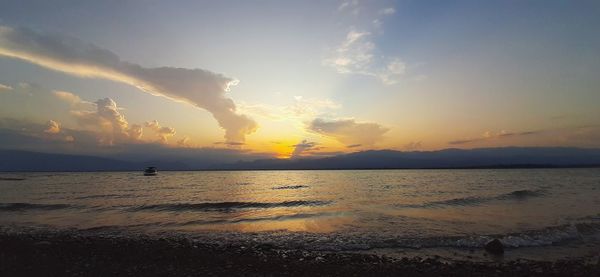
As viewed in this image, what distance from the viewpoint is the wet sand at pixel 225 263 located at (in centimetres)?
1274

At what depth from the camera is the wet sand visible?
12742 millimetres

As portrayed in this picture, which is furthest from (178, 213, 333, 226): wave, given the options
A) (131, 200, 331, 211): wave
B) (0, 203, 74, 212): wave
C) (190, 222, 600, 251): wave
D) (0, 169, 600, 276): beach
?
(0, 203, 74, 212): wave

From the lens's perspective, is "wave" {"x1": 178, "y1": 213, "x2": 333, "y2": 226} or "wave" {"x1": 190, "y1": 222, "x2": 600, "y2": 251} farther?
"wave" {"x1": 178, "y1": 213, "x2": 333, "y2": 226}

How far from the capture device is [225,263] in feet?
45.7

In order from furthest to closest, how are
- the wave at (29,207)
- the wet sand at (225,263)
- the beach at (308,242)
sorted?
the wave at (29,207) < the beach at (308,242) < the wet sand at (225,263)

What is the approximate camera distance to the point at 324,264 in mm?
13922

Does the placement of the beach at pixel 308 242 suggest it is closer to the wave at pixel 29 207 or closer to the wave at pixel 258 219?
the wave at pixel 258 219

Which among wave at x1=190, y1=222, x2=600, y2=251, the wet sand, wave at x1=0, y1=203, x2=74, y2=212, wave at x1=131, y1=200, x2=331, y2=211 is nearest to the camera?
the wet sand

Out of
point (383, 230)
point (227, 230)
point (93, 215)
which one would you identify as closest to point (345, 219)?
point (383, 230)

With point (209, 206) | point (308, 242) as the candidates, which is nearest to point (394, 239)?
point (308, 242)

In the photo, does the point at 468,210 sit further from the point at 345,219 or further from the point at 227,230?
the point at 227,230

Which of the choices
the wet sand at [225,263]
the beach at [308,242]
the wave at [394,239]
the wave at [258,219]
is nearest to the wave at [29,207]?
the beach at [308,242]

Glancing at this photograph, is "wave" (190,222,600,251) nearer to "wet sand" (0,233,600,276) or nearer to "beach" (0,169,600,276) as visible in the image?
"beach" (0,169,600,276)

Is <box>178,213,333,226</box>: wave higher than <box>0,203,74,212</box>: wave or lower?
higher
